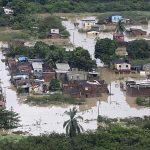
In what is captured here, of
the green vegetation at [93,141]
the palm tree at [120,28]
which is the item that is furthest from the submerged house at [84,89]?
the palm tree at [120,28]

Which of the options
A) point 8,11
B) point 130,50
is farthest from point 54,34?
point 130,50

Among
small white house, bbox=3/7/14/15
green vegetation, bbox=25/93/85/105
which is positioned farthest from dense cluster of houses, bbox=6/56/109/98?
small white house, bbox=3/7/14/15

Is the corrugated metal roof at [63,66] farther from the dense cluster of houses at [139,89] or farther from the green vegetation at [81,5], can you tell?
the green vegetation at [81,5]

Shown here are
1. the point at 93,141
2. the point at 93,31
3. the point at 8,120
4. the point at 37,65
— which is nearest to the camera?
the point at 93,141

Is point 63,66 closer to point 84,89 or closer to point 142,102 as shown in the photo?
point 84,89

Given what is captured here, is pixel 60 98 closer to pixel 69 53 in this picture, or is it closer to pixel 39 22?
pixel 69 53
